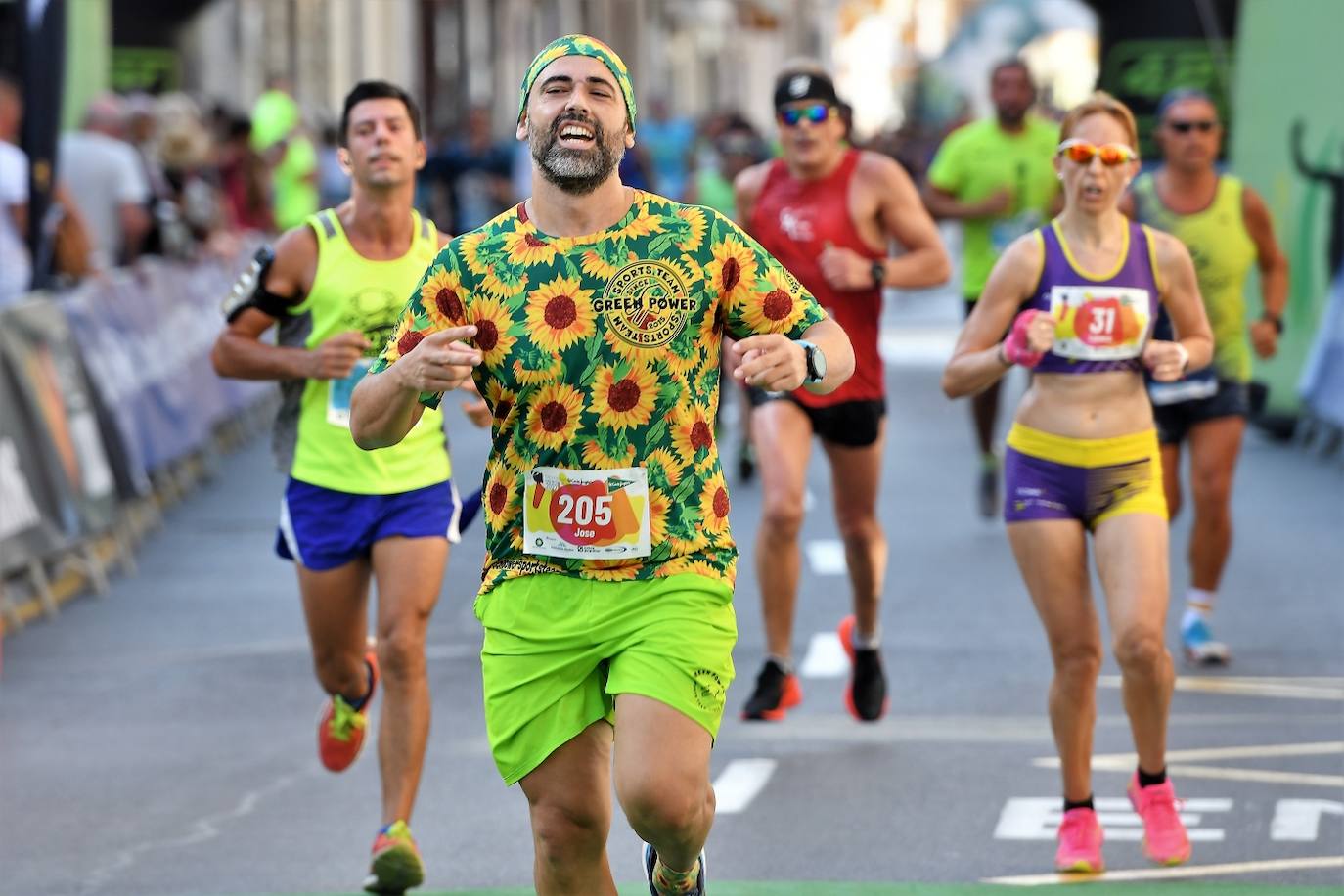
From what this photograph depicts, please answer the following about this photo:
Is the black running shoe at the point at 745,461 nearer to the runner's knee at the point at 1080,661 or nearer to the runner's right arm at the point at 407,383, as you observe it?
the runner's knee at the point at 1080,661

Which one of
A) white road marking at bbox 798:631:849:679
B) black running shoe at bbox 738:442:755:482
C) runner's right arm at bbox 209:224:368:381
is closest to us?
runner's right arm at bbox 209:224:368:381

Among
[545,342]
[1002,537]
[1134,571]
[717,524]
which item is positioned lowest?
[1002,537]

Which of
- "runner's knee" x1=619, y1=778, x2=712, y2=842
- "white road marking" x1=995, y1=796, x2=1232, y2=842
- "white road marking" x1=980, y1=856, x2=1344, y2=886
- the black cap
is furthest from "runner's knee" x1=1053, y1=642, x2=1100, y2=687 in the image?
the black cap

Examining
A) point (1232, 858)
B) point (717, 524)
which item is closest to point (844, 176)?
point (1232, 858)

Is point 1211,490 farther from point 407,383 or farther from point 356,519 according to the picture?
point 407,383

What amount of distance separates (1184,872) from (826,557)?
6415mm

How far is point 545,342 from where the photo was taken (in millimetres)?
5109

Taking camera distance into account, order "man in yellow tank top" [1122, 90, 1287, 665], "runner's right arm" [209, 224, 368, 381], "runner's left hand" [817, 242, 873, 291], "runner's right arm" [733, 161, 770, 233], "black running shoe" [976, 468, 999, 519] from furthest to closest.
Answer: "black running shoe" [976, 468, 999, 519], "man in yellow tank top" [1122, 90, 1287, 665], "runner's right arm" [733, 161, 770, 233], "runner's left hand" [817, 242, 873, 291], "runner's right arm" [209, 224, 368, 381]

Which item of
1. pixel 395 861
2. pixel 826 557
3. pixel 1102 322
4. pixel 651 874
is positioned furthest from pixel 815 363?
pixel 826 557

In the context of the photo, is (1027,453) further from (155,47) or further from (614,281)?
(155,47)

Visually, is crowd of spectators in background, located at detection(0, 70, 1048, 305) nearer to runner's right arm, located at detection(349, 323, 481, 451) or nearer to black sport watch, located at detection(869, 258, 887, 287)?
black sport watch, located at detection(869, 258, 887, 287)

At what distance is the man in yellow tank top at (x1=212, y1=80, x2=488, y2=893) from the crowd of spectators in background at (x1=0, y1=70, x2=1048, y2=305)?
5382mm

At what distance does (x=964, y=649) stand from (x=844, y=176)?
2425 mm

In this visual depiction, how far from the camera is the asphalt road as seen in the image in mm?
7199
